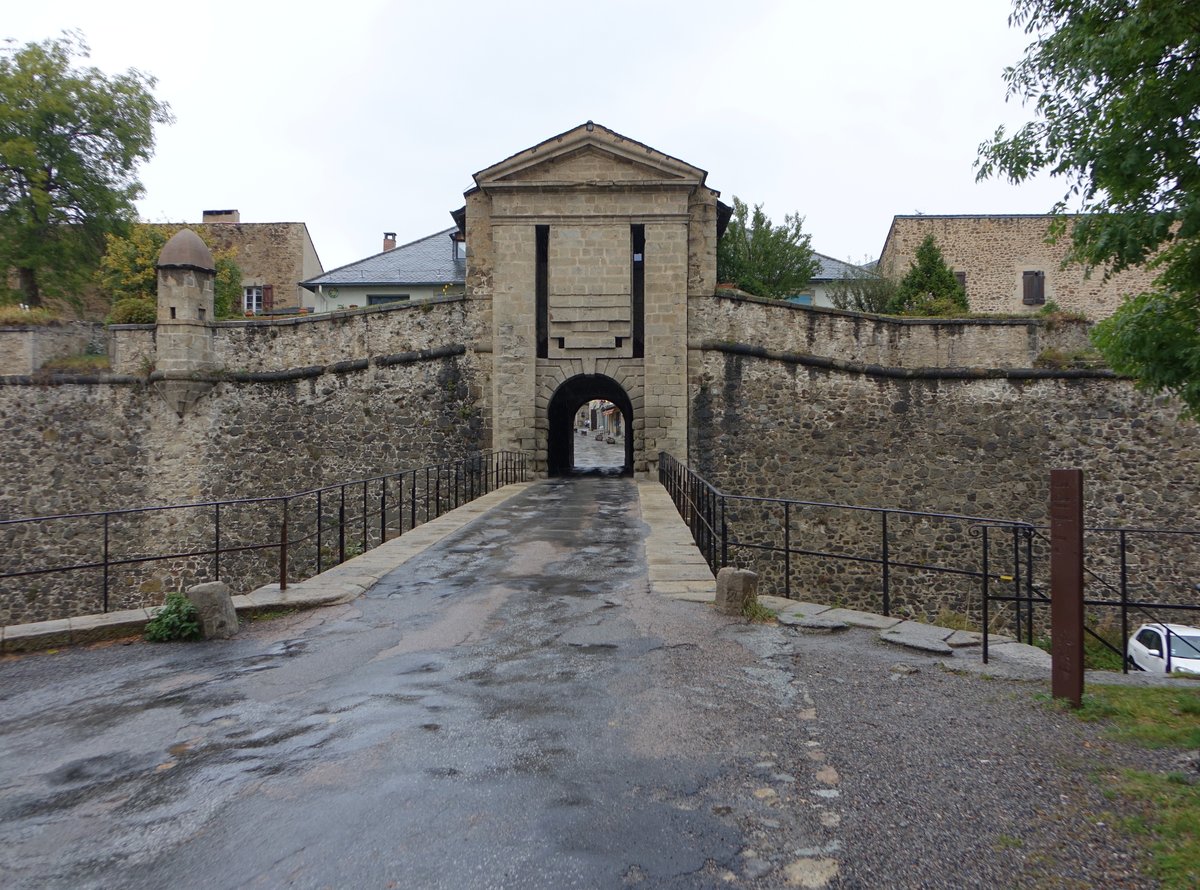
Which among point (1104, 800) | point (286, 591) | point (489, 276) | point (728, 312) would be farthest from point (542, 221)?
point (1104, 800)

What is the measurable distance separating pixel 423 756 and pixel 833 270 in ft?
108

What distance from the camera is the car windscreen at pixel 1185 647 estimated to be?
12484 mm

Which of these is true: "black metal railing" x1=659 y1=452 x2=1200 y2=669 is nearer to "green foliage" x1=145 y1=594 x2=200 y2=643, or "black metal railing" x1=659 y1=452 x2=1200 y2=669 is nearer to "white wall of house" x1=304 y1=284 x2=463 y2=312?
"green foliage" x1=145 y1=594 x2=200 y2=643

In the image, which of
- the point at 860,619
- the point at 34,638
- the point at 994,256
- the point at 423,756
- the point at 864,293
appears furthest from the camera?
the point at 994,256

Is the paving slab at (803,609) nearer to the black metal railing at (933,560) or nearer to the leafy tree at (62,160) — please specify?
the black metal railing at (933,560)

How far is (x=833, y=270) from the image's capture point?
34.2m

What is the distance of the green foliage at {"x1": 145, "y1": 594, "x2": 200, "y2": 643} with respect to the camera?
22.6ft

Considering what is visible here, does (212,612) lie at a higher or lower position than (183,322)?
lower

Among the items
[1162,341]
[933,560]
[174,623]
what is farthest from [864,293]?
[174,623]

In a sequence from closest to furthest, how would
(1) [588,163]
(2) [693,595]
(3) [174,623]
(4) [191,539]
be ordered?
1. (3) [174,623]
2. (2) [693,595]
3. (1) [588,163]
4. (4) [191,539]

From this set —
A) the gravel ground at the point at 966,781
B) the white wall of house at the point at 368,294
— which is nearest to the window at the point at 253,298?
the white wall of house at the point at 368,294

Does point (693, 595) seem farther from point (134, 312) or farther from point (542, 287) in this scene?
point (134, 312)

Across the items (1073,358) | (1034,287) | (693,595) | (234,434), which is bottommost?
(693,595)

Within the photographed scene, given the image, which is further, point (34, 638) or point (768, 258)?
point (768, 258)
